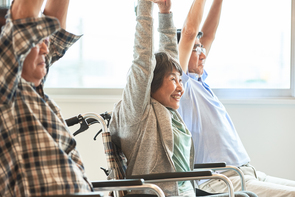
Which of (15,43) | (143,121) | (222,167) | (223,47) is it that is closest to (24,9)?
(15,43)

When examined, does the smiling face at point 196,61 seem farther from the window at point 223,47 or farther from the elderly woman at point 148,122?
the window at point 223,47

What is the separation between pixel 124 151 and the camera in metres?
1.37

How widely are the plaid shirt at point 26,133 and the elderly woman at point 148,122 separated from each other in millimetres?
423

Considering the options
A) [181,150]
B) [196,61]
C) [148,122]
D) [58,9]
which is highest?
[58,9]

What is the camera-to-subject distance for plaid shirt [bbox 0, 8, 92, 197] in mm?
830

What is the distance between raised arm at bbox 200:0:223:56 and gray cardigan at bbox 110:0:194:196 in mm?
1085

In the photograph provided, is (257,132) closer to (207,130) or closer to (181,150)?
(207,130)

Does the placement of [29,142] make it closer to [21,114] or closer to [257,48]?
[21,114]

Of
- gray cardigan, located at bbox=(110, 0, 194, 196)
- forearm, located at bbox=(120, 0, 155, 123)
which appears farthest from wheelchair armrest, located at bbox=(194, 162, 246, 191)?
forearm, located at bbox=(120, 0, 155, 123)

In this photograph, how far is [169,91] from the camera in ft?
4.82

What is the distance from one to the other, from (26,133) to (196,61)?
131 cm

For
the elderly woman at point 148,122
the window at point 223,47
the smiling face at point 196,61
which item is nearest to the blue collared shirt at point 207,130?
the smiling face at point 196,61

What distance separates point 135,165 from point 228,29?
179cm

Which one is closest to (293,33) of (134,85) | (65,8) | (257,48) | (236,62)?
(257,48)
